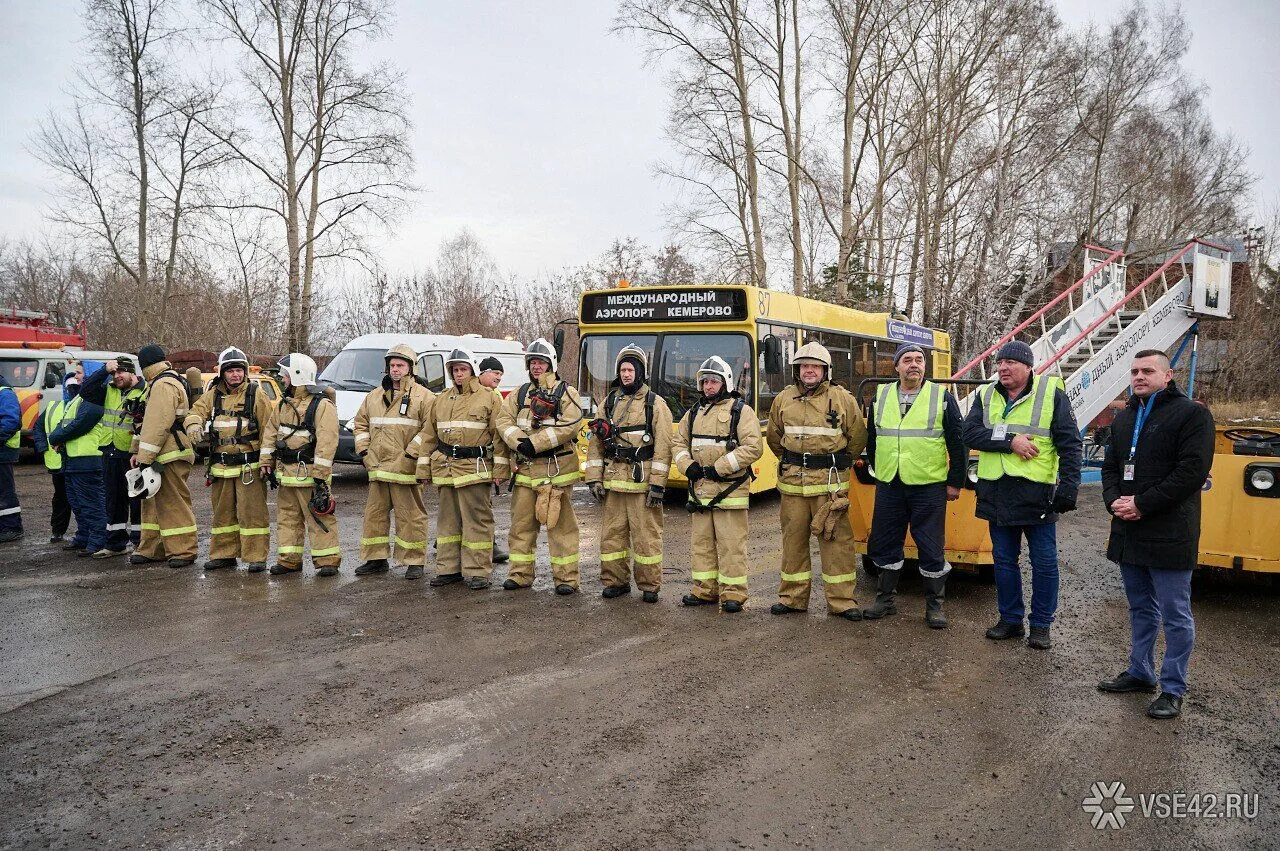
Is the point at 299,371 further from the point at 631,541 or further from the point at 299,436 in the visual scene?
the point at 631,541

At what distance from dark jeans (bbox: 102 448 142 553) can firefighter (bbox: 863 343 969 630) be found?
301 inches

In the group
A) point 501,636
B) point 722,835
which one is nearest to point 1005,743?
point 722,835

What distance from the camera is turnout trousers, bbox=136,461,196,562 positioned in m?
8.24

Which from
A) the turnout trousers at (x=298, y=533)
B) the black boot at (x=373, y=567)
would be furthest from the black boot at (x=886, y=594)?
the turnout trousers at (x=298, y=533)

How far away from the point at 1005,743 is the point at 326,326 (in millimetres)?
28681

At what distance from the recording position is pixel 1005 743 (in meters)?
4.22

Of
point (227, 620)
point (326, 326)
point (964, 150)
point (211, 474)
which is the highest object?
point (964, 150)

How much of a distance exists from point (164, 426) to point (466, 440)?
3191 mm

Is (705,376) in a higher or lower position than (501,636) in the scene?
higher

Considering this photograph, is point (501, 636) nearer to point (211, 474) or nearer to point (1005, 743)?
point (1005, 743)

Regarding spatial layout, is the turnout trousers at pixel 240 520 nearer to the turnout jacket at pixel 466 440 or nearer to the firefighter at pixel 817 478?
the turnout jacket at pixel 466 440

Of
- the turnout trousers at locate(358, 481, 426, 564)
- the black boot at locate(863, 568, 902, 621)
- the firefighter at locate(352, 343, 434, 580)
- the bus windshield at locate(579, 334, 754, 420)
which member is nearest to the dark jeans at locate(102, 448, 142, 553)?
the turnout trousers at locate(358, 481, 426, 564)

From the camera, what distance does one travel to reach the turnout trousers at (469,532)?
7414 millimetres

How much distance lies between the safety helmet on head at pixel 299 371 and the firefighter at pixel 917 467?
→ 5.16 metres
